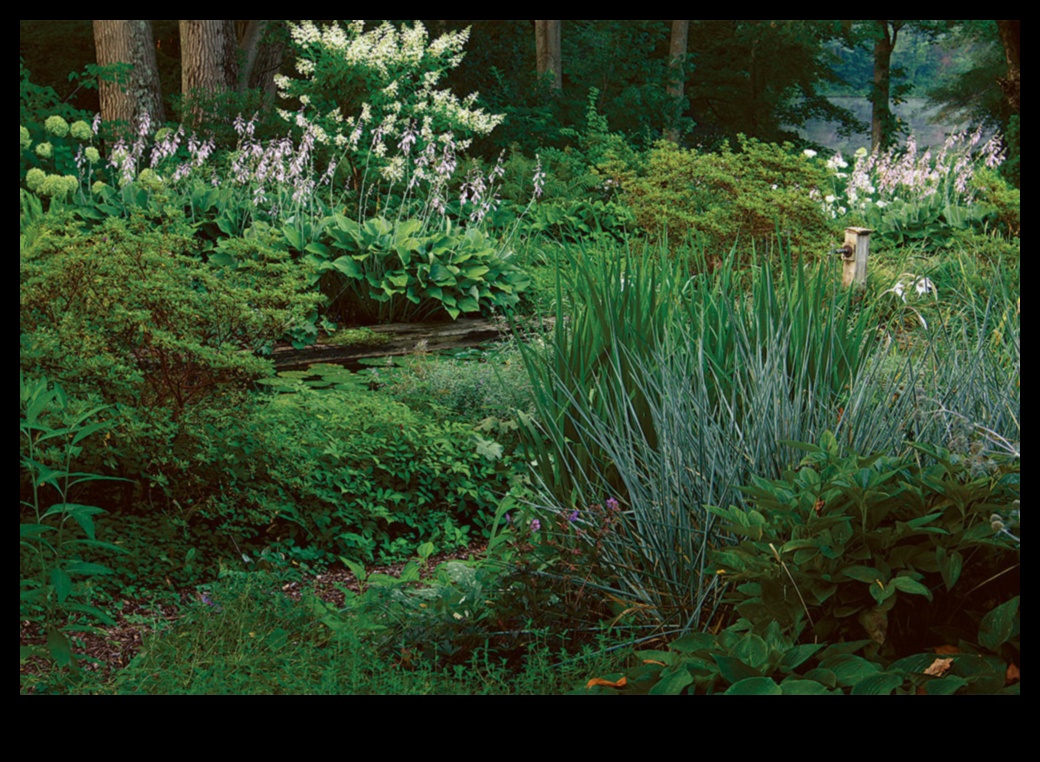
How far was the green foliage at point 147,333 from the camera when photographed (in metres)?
3.61

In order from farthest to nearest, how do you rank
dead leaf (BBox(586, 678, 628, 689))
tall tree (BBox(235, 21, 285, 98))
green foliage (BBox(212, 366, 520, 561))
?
tall tree (BBox(235, 21, 285, 98)), green foliage (BBox(212, 366, 520, 561)), dead leaf (BBox(586, 678, 628, 689))

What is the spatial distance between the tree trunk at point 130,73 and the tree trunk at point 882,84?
30.8 feet

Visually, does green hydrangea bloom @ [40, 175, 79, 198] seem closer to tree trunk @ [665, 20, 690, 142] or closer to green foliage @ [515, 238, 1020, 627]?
green foliage @ [515, 238, 1020, 627]

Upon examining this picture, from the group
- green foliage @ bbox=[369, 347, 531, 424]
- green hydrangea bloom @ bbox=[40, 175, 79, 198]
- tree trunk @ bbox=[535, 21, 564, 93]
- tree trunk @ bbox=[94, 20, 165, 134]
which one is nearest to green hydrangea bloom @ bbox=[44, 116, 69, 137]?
green hydrangea bloom @ bbox=[40, 175, 79, 198]

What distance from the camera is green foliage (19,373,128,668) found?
8.23ft

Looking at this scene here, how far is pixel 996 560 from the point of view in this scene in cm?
212

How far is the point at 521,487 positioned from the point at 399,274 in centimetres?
386

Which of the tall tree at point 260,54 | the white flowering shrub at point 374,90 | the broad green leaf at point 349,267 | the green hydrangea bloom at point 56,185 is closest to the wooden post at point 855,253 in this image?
the broad green leaf at point 349,267

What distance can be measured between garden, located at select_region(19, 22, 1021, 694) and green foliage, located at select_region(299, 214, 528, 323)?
440mm

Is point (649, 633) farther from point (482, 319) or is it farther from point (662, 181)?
point (662, 181)

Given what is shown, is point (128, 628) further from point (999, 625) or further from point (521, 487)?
point (999, 625)

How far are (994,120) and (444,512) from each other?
13393 mm
